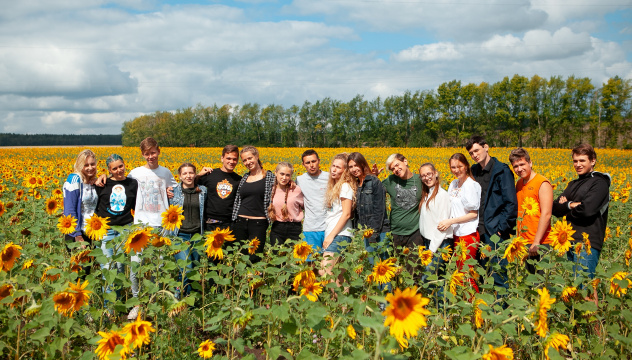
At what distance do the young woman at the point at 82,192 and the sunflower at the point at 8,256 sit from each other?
1.30 m

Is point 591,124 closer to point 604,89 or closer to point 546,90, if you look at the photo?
point 604,89

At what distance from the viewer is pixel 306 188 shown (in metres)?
4.20

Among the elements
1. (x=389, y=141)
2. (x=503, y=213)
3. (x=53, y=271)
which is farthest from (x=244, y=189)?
(x=389, y=141)

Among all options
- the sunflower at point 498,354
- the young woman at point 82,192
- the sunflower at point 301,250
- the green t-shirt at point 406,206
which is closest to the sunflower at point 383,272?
the sunflower at point 301,250

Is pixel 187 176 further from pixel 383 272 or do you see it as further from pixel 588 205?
pixel 588 205

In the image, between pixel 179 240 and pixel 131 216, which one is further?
pixel 131 216

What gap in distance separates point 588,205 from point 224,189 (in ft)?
10.9

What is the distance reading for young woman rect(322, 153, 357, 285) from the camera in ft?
12.7

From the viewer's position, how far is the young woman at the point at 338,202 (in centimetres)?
388

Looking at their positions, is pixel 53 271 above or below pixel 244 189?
below

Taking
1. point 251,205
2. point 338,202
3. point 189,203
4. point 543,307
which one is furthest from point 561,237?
point 189,203

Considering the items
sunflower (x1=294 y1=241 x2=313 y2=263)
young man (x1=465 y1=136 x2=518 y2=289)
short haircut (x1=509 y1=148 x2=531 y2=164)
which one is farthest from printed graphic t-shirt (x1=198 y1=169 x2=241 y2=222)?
short haircut (x1=509 y1=148 x2=531 y2=164)

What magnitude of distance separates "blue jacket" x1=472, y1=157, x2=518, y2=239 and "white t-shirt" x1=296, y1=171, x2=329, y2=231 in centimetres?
159

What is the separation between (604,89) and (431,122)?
1955 centimetres
